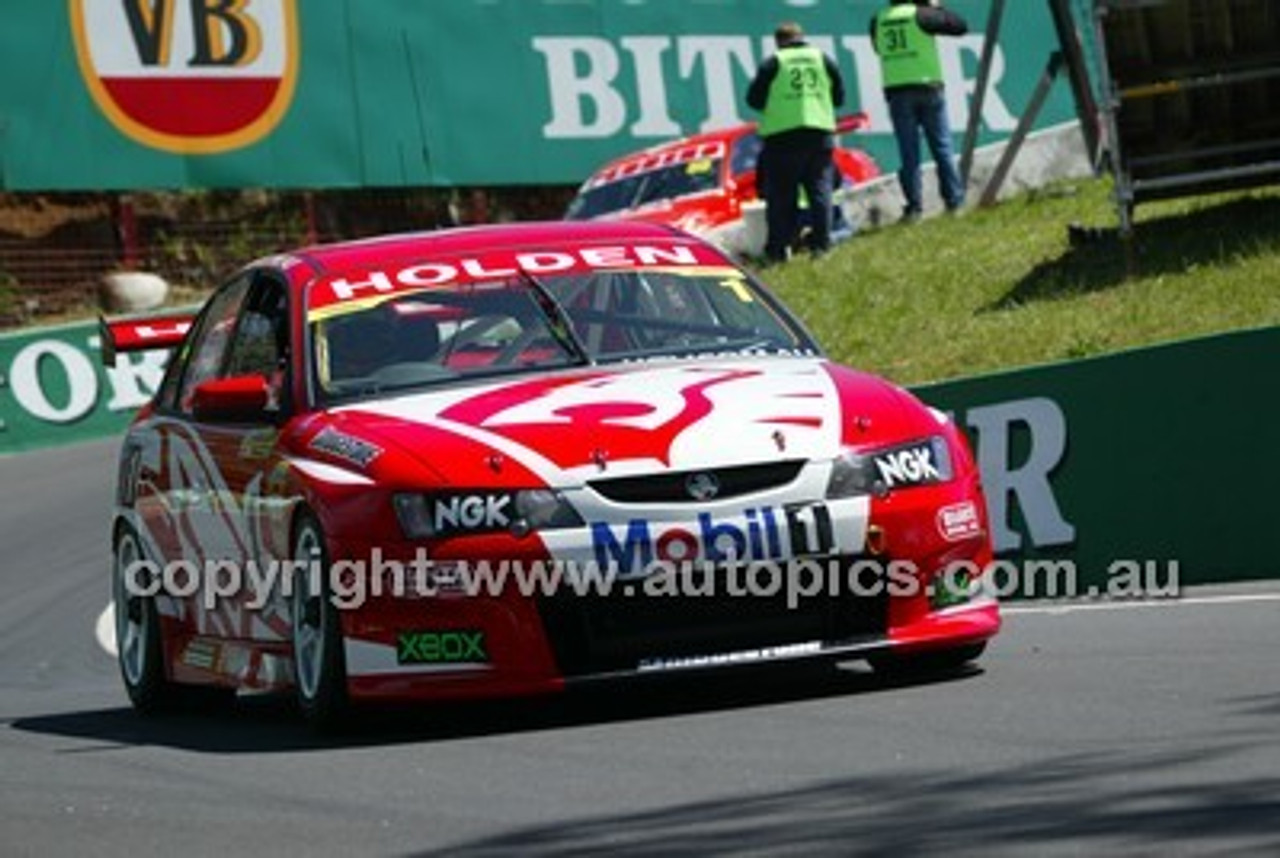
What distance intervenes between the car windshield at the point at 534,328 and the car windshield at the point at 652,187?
14.8m

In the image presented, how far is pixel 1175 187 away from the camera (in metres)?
19.1

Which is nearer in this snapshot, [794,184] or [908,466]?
[908,466]

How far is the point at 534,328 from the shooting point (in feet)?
34.4

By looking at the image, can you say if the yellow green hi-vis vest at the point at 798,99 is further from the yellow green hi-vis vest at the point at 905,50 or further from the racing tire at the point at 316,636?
the racing tire at the point at 316,636

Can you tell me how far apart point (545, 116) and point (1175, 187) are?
12308 mm

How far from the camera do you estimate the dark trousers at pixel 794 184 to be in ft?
76.4

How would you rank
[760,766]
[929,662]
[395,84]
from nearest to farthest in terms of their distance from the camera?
[760,766]
[929,662]
[395,84]

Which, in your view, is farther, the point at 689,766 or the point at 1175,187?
the point at 1175,187

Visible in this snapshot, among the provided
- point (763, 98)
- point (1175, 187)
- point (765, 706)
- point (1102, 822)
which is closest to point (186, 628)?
point (765, 706)

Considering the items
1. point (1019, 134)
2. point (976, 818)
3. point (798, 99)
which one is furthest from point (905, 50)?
point (976, 818)

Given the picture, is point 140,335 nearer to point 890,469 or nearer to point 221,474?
point 221,474

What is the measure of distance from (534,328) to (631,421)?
1.19 metres

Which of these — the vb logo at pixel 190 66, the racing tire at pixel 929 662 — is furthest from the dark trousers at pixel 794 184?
the racing tire at pixel 929 662

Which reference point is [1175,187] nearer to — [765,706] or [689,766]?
[765,706]
